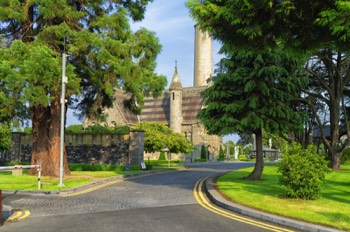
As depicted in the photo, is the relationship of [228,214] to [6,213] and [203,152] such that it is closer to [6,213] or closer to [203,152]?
[6,213]

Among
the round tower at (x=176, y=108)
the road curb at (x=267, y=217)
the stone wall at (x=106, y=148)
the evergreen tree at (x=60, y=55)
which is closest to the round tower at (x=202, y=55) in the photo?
the round tower at (x=176, y=108)

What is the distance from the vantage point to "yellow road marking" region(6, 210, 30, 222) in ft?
29.4

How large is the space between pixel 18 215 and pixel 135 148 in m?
19.3

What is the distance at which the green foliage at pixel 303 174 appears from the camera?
11641 millimetres

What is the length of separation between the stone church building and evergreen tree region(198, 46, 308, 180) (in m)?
41.0

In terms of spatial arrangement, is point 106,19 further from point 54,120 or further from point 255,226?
point 255,226

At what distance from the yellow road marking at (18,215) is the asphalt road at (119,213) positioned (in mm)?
148

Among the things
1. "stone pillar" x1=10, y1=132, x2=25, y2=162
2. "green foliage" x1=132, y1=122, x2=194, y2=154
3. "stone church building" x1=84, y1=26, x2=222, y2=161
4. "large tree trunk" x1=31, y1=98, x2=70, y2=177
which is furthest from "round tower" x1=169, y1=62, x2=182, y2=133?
"large tree trunk" x1=31, y1=98, x2=70, y2=177

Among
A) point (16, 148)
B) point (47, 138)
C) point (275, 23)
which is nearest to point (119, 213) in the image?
point (275, 23)

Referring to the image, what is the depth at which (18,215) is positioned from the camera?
9508 mm

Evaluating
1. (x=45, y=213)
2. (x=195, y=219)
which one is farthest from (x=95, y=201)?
(x=195, y=219)

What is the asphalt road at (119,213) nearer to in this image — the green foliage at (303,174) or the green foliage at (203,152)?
the green foliage at (303,174)

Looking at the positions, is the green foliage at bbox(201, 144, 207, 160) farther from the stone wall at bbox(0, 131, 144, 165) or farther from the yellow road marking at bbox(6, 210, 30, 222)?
the yellow road marking at bbox(6, 210, 30, 222)

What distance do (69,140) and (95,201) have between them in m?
20.1
